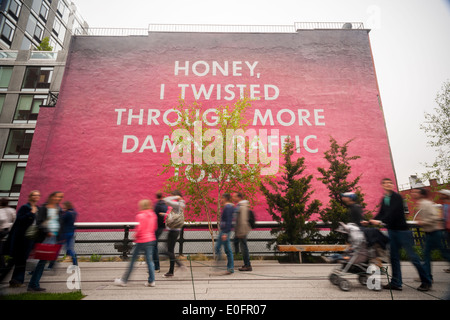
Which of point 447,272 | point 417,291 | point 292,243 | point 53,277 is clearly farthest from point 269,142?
point 53,277

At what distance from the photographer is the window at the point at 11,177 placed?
1902cm

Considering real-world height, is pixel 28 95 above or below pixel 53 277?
above

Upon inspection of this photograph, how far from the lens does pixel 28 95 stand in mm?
21078

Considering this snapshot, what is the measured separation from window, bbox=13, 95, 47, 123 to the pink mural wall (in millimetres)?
9274

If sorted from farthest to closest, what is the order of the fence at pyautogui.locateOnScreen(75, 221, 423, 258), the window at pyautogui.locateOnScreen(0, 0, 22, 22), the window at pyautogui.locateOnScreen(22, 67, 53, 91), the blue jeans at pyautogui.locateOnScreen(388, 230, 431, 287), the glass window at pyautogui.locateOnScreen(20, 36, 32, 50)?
1. the glass window at pyautogui.locateOnScreen(20, 36, 32, 50)
2. the window at pyautogui.locateOnScreen(0, 0, 22, 22)
3. the window at pyautogui.locateOnScreen(22, 67, 53, 91)
4. the fence at pyautogui.locateOnScreen(75, 221, 423, 258)
5. the blue jeans at pyautogui.locateOnScreen(388, 230, 431, 287)

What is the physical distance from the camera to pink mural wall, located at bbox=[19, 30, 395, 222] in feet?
41.7

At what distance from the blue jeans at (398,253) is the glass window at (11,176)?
24.4 m

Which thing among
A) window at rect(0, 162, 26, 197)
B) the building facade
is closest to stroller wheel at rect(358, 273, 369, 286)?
the building facade

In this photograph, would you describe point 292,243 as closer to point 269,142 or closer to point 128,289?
point 128,289

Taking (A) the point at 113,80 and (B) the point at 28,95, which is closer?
(A) the point at 113,80

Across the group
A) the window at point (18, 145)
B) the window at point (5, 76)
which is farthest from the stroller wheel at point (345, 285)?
the window at point (5, 76)

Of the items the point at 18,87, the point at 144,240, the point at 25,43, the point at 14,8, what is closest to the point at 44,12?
the point at 14,8

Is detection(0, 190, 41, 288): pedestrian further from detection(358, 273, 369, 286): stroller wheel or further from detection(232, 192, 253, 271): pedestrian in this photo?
detection(358, 273, 369, 286): stroller wheel
